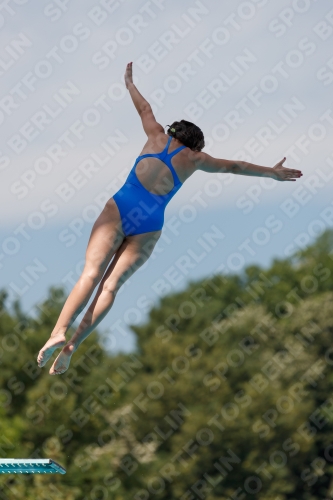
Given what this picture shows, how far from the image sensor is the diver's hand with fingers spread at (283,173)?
302 inches

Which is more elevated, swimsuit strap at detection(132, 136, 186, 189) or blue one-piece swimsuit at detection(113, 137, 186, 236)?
swimsuit strap at detection(132, 136, 186, 189)

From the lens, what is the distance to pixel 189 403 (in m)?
37.7

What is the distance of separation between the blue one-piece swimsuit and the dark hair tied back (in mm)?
58

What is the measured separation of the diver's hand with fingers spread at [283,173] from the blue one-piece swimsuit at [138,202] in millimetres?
800

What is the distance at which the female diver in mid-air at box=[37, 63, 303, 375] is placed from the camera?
7.25 metres

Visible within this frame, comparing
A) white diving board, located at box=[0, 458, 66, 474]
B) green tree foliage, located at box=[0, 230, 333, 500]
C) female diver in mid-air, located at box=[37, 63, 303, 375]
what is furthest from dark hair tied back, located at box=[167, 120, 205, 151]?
green tree foliage, located at box=[0, 230, 333, 500]

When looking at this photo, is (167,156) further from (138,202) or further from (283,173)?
(283,173)

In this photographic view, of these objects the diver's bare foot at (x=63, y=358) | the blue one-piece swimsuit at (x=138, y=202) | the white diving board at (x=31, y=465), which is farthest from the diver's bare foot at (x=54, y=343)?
the blue one-piece swimsuit at (x=138, y=202)

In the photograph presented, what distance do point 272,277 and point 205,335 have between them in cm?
718

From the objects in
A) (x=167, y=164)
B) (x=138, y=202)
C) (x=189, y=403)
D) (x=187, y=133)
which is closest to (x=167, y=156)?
(x=167, y=164)

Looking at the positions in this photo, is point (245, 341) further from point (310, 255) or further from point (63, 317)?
point (63, 317)

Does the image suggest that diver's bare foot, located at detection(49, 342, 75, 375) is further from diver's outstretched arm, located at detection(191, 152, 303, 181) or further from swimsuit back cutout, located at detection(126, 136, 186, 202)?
diver's outstretched arm, located at detection(191, 152, 303, 181)

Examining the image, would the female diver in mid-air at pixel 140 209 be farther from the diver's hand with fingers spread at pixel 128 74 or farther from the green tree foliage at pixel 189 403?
the green tree foliage at pixel 189 403

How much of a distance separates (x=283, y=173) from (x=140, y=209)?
120 cm
